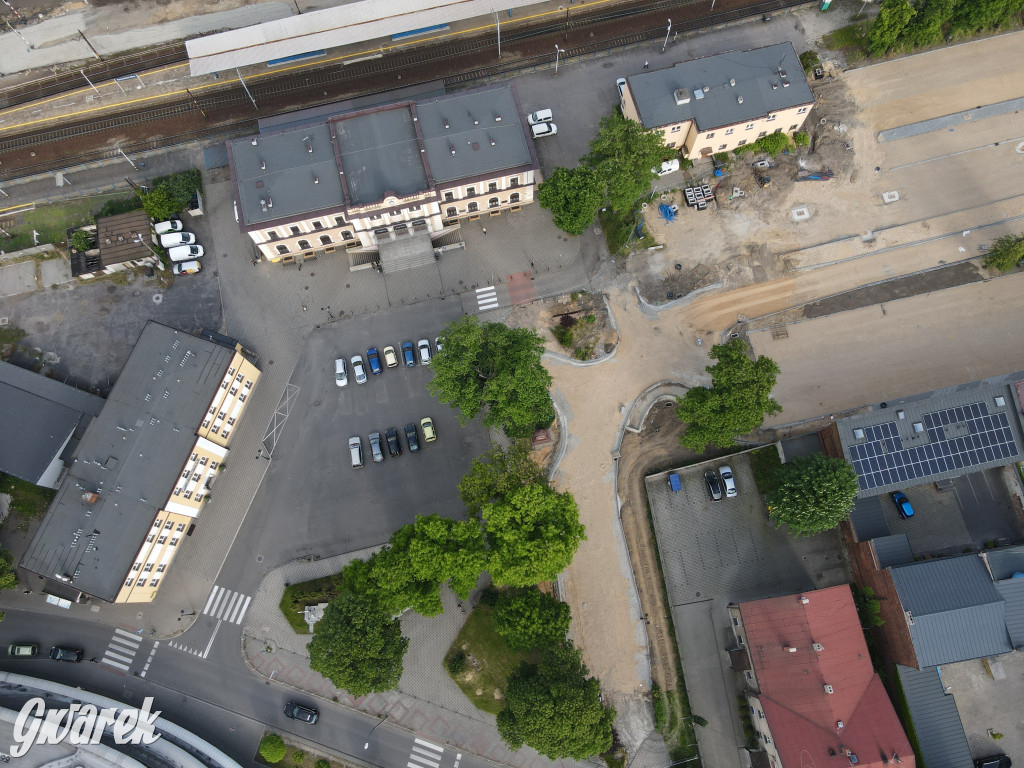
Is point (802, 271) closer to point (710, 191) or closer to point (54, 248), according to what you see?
point (710, 191)

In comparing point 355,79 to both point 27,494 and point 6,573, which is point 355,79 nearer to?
point 27,494

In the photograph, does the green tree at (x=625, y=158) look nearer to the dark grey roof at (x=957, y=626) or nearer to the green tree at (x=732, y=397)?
the green tree at (x=732, y=397)

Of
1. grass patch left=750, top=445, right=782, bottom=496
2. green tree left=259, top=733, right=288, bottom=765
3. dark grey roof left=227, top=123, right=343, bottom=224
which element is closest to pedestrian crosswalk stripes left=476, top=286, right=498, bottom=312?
dark grey roof left=227, top=123, right=343, bottom=224

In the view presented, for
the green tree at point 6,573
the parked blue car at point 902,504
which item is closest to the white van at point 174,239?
the green tree at point 6,573

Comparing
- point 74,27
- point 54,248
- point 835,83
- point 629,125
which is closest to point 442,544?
point 629,125

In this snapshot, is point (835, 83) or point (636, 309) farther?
point (835, 83)

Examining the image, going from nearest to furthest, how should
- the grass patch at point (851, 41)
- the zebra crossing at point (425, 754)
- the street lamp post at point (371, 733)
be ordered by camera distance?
the zebra crossing at point (425, 754), the street lamp post at point (371, 733), the grass patch at point (851, 41)

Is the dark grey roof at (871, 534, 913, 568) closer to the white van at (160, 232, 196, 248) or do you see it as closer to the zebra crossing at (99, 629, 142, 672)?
the zebra crossing at (99, 629, 142, 672)
